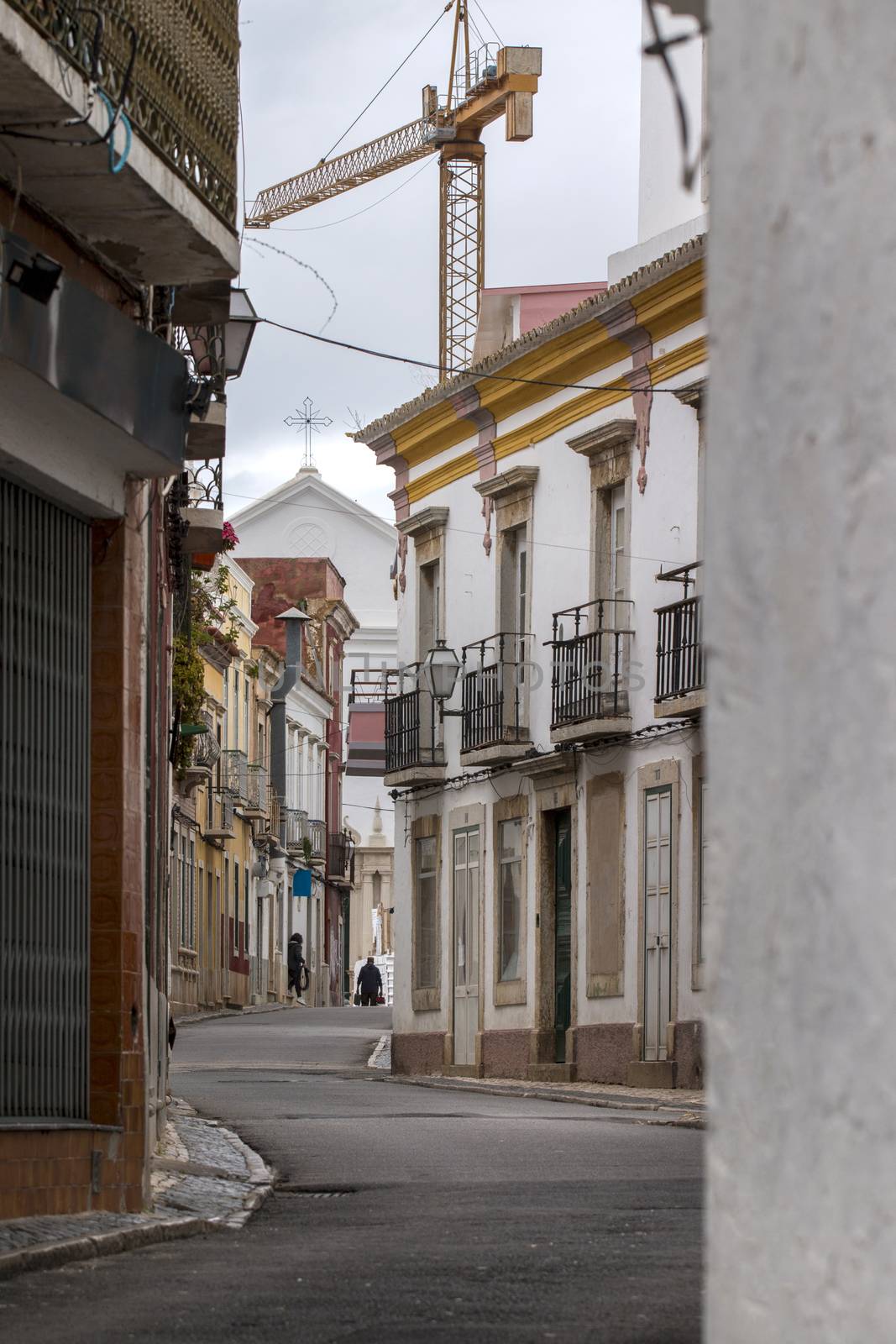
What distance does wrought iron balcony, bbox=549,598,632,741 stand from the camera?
84.6 feet

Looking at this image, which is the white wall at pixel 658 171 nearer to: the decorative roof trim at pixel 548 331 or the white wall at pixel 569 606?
the decorative roof trim at pixel 548 331

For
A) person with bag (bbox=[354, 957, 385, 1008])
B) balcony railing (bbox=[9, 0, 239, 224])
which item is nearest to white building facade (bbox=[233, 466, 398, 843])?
person with bag (bbox=[354, 957, 385, 1008])

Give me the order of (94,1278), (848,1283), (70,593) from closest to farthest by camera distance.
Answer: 1. (848,1283)
2. (94,1278)
3. (70,593)

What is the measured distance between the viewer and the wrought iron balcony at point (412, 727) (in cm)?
3042

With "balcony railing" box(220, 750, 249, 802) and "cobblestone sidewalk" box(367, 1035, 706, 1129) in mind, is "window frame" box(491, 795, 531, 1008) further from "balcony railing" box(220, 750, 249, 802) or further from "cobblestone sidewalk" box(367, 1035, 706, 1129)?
"balcony railing" box(220, 750, 249, 802)

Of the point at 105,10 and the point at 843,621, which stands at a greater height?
the point at 105,10

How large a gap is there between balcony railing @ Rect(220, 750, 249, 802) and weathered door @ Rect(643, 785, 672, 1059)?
29030mm

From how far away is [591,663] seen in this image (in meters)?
26.1

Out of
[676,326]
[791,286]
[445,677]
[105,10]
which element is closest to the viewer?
[791,286]

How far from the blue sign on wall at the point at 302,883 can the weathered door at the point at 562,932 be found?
36.7 metres

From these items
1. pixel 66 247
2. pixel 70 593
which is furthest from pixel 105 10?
pixel 70 593

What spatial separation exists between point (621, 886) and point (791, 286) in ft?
77.8

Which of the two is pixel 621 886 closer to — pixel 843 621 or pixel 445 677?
pixel 445 677

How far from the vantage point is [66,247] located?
10.0 m
